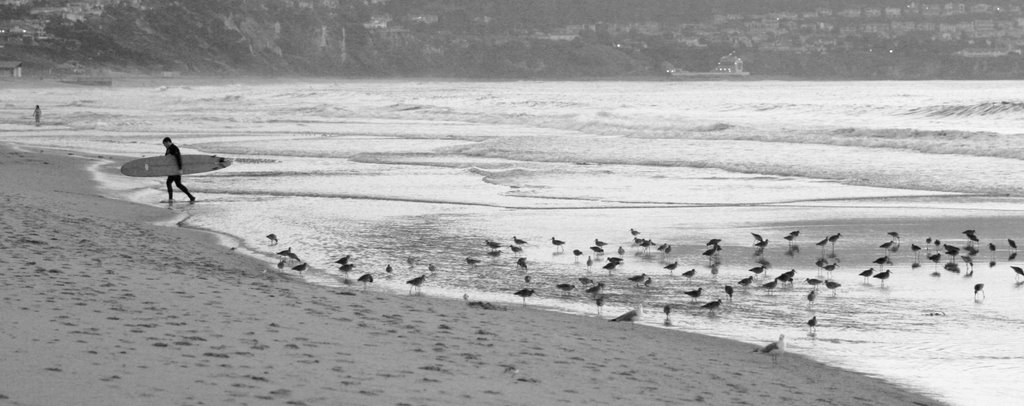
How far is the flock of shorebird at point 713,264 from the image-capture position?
10641mm

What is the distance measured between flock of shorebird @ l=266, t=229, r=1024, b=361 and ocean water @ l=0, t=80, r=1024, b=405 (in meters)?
0.08

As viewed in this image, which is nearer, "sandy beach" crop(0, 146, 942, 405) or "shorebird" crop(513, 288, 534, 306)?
"sandy beach" crop(0, 146, 942, 405)

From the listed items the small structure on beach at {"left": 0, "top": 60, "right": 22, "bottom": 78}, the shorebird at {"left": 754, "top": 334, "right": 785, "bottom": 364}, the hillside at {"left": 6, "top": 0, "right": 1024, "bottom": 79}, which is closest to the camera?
the shorebird at {"left": 754, "top": 334, "right": 785, "bottom": 364}

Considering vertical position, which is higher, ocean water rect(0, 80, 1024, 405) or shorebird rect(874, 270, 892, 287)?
shorebird rect(874, 270, 892, 287)

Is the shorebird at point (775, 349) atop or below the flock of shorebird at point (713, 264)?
atop

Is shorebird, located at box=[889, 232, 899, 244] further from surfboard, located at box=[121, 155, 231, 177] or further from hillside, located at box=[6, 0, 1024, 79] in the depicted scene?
hillside, located at box=[6, 0, 1024, 79]

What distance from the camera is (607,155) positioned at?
30.9 meters

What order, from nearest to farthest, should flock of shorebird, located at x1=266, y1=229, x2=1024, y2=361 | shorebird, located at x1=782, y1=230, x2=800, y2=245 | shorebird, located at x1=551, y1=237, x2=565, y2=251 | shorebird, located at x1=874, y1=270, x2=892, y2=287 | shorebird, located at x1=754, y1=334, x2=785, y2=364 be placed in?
shorebird, located at x1=754, y1=334, x2=785, y2=364 < flock of shorebird, located at x1=266, y1=229, x2=1024, y2=361 < shorebird, located at x1=874, y1=270, x2=892, y2=287 < shorebird, located at x1=551, y1=237, x2=565, y2=251 < shorebird, located at x1=782, y1=230, x2=800, y2=245

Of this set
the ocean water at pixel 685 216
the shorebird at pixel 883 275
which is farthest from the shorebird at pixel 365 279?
the shorebird at pixel 883 275

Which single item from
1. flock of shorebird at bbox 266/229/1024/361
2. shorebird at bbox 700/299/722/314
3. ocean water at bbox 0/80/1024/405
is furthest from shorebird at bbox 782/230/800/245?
shorebird at bbox 700/299/722/314

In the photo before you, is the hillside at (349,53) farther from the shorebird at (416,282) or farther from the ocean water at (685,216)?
the shorebird at (416,282)

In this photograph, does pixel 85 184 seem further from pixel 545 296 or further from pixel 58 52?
pixel 58 52

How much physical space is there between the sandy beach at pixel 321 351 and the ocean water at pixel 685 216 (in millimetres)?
822

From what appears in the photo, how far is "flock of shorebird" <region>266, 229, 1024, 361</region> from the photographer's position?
10.6m
